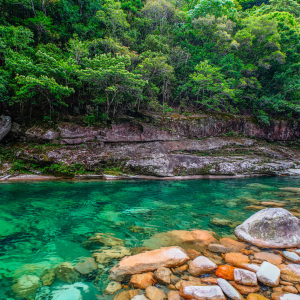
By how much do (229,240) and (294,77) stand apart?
900 inches

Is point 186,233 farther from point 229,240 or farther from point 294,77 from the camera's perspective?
point 294,77

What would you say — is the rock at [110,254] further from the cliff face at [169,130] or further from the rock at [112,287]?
the cliff face at [169,130]

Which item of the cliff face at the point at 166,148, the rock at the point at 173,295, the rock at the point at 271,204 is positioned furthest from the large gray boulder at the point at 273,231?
the cliff face at the point at 166,148

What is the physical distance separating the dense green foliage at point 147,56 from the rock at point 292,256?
42.3 feet

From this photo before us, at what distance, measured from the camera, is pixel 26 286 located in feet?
9.18

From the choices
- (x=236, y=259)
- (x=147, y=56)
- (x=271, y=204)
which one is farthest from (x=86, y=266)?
(x=147, y=56)

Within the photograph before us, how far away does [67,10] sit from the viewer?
55.7 feet

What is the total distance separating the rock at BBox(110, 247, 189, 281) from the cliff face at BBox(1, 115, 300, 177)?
936cm

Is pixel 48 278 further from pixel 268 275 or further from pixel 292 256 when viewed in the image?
pixel 292 256

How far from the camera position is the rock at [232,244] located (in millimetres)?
3839

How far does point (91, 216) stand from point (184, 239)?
314cm

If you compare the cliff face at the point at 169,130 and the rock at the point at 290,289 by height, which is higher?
the cliff face at the point at 169,130

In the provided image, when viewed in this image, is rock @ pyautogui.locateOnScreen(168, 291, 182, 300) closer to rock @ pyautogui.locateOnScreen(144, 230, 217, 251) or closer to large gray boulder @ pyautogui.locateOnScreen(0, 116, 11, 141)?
rock @ pyautogui.locateOnScreen(144, 230, 217, 251)

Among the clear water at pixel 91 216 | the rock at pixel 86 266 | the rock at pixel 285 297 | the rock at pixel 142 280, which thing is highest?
the rock at pixel 285 297
